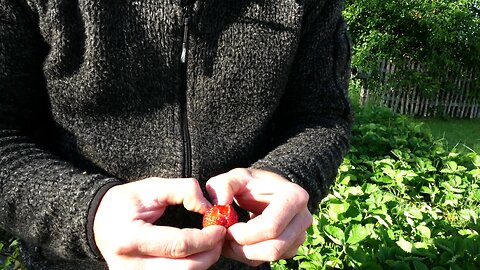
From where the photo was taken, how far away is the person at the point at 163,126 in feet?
2.94

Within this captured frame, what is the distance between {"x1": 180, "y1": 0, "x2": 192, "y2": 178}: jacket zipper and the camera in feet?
3.50

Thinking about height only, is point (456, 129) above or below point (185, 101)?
below

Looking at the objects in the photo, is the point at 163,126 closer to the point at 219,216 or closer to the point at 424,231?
the point at 219,216

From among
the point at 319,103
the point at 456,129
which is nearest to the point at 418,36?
the point at 456,129

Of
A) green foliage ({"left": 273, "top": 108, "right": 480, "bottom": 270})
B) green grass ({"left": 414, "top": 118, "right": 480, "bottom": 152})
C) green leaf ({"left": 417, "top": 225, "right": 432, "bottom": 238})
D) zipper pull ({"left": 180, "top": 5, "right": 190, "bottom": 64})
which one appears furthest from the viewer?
green grass ({"left": 414, "top": 118, "right": 480, "bottom": 152})

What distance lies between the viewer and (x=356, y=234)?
102 inches

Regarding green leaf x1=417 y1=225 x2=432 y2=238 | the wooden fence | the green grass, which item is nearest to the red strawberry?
green leaf x1=417 y1=225 x2=432 y2=238

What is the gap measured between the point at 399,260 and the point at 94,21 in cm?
187

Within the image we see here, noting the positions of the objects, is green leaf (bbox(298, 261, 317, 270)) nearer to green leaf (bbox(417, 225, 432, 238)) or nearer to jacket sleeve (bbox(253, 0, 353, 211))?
green leaf (bbox(417, 225, 432, 238))

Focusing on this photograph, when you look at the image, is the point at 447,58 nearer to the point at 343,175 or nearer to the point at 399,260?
the point at 343,175

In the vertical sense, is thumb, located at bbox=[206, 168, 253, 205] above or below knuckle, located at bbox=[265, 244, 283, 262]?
above

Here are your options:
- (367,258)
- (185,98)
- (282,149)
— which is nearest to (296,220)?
(282,149)

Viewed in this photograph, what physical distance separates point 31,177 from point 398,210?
8.12 ft

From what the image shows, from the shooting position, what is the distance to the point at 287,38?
1.17 metres
